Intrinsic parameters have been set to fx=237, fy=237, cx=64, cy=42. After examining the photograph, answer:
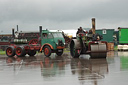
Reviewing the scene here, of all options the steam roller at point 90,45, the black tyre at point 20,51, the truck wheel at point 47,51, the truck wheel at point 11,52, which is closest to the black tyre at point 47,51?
the truck wheel at point 47,51

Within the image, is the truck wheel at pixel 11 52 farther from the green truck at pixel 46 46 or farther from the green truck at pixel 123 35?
the green truck at pixel 123 35

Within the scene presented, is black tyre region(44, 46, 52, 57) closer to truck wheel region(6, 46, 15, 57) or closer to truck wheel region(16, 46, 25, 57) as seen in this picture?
truck wheel region(16, 46, 25, 57)

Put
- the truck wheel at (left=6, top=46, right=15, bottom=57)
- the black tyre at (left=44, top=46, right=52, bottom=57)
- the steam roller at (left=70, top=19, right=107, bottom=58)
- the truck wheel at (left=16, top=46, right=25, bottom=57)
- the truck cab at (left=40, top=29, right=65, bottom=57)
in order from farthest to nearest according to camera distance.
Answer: the truck wheel at (left=6, top=46, right=15, bottom=57), the truck wheel at (left=16, top=46, right=25, bottom=57), the truck cab at (left=40, top=29, right=65, bottom=57), the black tyre at (left=44, top=46, right=52, bottom=57), the steam roller at (left=70, top=19, right=107, bottom=58)

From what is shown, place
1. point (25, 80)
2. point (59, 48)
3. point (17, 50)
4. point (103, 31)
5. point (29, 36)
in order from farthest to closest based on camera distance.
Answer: point (29, 36)
point (103, 31)
point (17, 50)
point (59, 48)
point (25, 80)

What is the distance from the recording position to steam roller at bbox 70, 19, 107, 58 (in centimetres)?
1460

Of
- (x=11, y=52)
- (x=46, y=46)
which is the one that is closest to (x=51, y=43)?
(x=46, y=46)

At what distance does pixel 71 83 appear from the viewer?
22.9ft

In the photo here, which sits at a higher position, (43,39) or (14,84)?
(43,39)

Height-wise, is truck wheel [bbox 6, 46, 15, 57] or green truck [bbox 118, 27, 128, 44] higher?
green truck [bbox 118, 27, 128, 44]

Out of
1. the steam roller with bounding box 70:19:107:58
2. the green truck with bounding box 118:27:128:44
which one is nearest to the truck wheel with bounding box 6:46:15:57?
the steam roller with bounding box 70:19:107:58

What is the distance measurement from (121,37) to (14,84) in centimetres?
3066

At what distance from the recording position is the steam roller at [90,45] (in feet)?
47.9

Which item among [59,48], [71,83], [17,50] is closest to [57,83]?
A: [71,83]

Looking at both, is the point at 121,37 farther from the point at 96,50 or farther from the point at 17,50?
the point at 96,50
